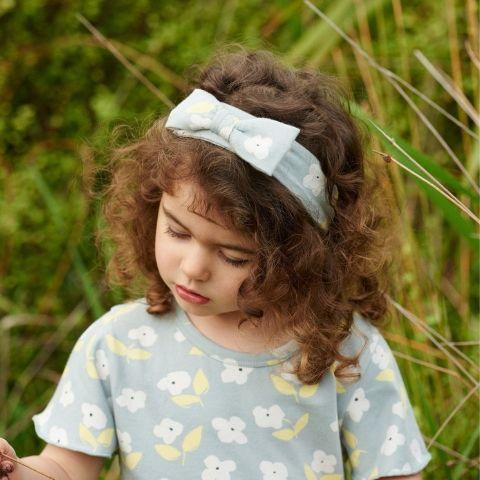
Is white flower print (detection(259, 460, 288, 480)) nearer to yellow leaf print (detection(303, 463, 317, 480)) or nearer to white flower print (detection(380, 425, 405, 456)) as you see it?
yellow leaf print (detection(303, 463, 317, 480))

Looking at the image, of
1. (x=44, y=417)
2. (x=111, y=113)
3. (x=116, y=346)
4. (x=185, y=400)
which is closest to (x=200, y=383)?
(x=185, y=400)

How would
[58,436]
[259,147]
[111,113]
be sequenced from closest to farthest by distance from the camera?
1. [259,147]
2. [58,436]
3. [111,113]

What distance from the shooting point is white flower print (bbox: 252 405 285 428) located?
149 centimetres

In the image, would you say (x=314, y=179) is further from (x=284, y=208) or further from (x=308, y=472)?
(x=308, y=472)

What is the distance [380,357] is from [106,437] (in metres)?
0.45

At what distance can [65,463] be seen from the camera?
1472 mm

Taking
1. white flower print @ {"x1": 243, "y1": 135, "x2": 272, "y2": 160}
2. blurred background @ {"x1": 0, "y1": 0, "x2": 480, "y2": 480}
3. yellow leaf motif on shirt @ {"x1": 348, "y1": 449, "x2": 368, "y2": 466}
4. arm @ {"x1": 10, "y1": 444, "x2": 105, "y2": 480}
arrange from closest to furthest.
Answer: white flower print @ {"x1": 243, "y1": 135, "x2": 272, "y2": 160}, arm @ {"x1": 10, "y1": 444, "x2": 105, "y2": 480}, yellow leaf motif on shirt @ {"x1": 348, "y1": 449, "x2": 368, "y2": 466}, blurred background @ {"x1": 0, "y1": 0, "x2": 480, "y2": 480}

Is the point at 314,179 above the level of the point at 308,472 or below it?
above

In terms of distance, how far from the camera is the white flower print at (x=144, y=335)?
1532 millimetres

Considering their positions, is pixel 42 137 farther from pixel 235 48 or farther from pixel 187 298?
pixel 187 298

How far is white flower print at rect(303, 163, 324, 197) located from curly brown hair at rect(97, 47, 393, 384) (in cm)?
2

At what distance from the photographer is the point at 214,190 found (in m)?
1.31

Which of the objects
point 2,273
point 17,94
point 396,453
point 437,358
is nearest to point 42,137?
point 17,94

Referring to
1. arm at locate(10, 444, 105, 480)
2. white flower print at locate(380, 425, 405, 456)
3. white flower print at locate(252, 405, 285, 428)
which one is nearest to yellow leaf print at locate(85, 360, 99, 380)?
arm at locate(10, 444, 105, 480)
